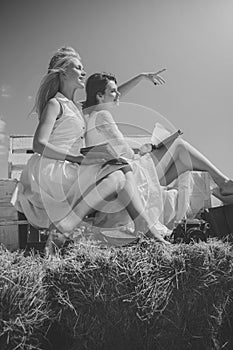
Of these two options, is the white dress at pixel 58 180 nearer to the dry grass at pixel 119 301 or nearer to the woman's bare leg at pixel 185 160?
the woman's bare leg at pixel 185 160

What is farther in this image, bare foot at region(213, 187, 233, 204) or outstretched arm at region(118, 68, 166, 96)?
outstretched arm at region(118, 68, 166, 96)

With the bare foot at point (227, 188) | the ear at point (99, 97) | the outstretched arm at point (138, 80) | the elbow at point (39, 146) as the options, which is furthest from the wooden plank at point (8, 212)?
the bare foot at point (227, 188)

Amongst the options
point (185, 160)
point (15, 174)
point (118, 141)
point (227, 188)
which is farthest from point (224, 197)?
point (15, 174)

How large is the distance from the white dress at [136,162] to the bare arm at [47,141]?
20cm

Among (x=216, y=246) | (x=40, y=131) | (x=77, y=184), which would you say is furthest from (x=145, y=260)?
(x=40, y=131)

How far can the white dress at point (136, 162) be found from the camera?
6.68 feet

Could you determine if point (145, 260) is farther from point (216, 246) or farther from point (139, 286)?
point (216, 246)

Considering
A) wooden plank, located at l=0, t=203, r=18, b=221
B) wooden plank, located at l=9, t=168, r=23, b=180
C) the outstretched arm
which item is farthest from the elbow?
wooden plank, located at l=9, t=168, r=23, b=180

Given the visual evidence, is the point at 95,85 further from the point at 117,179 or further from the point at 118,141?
the point at 117,179

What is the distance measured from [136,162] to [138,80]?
0.58 m

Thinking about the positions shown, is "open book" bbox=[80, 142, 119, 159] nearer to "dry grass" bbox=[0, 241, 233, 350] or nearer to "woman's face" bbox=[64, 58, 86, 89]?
"woman's face" bbox=[64, 58, 86, 89]

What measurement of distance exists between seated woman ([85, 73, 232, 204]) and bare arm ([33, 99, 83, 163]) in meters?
0.21

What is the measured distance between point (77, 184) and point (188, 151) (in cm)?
58

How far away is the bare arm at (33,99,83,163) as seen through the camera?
6.14 feet
